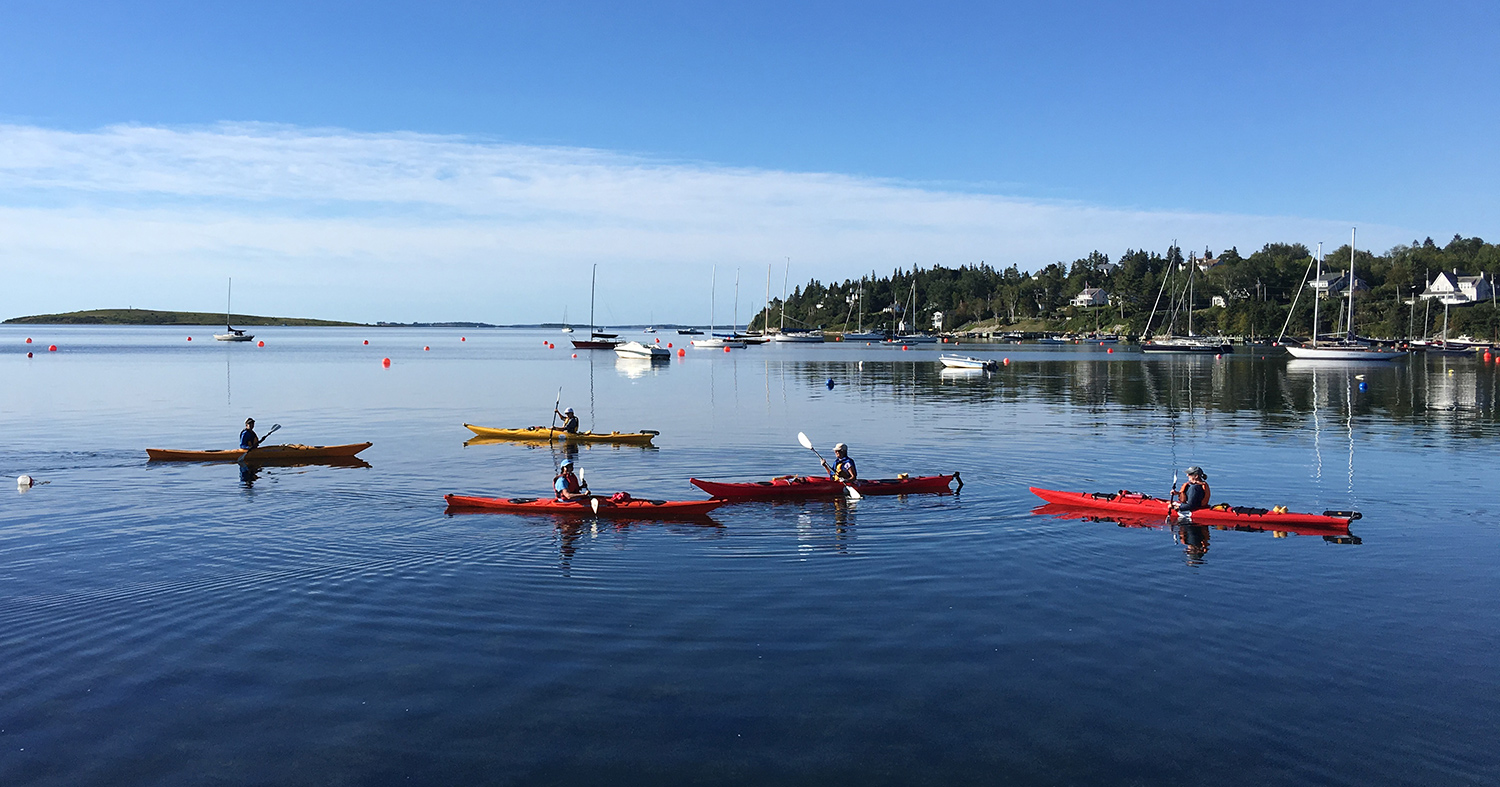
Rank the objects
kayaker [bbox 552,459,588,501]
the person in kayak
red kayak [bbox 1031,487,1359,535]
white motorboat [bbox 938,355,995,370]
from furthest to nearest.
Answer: white motorboat [bbox 938,355,995,370] → kayaker [bbox 552,459,588,501] → the person in kayak → red kayak [bbox 1031,487,1359,535]

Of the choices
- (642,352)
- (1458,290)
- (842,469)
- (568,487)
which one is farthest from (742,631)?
(1458,290)

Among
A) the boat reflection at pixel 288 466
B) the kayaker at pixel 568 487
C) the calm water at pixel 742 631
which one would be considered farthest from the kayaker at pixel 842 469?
the boat reflection at pixel 288 466

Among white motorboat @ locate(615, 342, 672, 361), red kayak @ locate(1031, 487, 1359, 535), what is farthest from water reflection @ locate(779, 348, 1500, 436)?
red kayak @ locate(1031, 487, 1359, 535)

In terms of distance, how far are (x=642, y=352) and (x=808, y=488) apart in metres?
96.9

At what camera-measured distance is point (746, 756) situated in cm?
1244

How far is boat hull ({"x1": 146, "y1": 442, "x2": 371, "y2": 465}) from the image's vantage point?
121 ft

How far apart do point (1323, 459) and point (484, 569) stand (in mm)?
32109

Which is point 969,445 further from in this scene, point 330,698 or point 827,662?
point 330,698

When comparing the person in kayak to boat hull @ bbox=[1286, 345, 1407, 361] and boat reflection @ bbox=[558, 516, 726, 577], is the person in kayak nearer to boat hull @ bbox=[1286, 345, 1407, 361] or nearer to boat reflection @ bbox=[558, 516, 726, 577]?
boat reflection @ bbox=[558, 516, 726, 577]

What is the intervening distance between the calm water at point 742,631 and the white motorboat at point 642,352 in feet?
276

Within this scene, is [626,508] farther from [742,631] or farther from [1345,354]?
[1345,354]

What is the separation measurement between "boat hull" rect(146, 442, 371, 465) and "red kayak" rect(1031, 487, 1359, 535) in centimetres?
2656

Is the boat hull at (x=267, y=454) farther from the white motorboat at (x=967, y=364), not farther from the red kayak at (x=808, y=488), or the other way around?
the white motorboat at (x=967, y=364)

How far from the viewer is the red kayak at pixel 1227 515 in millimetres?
24891
